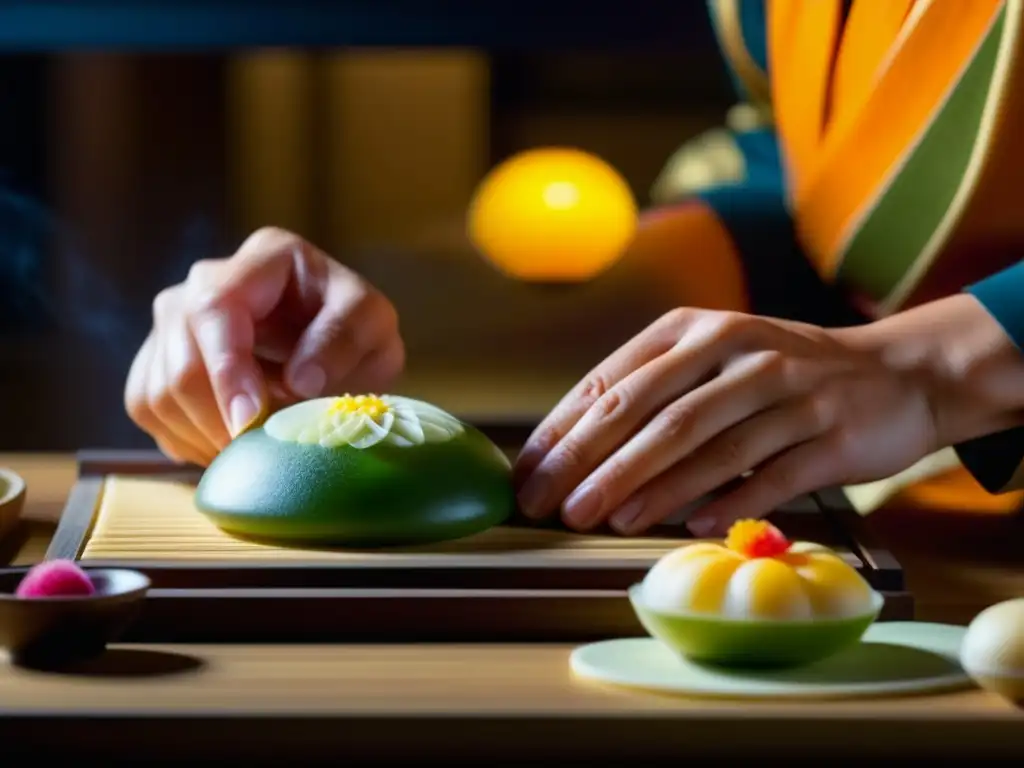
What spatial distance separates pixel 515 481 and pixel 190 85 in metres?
1.34

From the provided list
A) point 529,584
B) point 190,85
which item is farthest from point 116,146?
point 529,584

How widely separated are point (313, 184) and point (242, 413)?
161 centimetres

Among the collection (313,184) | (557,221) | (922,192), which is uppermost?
(922,192)

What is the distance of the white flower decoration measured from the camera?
653 millimetres

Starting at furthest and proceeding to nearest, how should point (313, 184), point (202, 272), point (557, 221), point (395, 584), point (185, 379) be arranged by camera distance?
point (313, 184)
point (557, 221)
point (202, 272)
point (185, 379)
point (395, 584)

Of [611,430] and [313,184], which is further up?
[611,430]

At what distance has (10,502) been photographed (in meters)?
0.69

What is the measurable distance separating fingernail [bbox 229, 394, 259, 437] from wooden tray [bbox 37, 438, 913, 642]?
79mm

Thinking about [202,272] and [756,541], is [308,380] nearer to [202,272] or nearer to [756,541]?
[202,272]

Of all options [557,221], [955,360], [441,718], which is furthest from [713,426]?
[557,221]

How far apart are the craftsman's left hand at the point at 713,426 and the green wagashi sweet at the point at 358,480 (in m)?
0.03

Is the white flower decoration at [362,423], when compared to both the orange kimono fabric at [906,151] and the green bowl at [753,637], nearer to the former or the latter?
the green bowl at [753,637]

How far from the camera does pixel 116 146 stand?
5.90ft

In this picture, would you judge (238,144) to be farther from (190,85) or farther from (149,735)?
(149,735)
